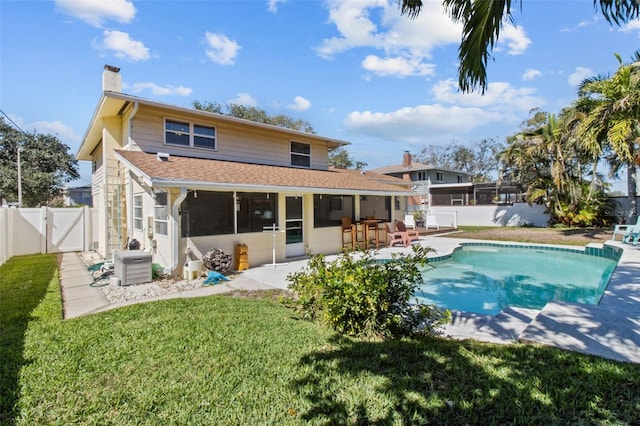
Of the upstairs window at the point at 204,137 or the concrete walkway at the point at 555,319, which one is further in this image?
the upstairs window at the point at 204,137

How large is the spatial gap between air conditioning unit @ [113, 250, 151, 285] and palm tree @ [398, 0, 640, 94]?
8011 mm

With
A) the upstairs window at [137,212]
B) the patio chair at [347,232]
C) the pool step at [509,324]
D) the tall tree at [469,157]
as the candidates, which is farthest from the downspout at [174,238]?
the tall tree at [469,157]

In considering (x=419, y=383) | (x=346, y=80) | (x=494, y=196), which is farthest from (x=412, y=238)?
(x=494, y=196)

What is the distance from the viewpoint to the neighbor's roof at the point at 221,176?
827 cm

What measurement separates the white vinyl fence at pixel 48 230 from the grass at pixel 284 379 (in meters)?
9.61

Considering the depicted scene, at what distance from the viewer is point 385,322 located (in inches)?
177

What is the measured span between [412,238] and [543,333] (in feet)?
38.0

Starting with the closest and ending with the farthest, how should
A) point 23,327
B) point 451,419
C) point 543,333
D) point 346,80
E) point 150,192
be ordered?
point 451,419 → point 543,333 → point 23,327 → point 150,192 → point 346,80

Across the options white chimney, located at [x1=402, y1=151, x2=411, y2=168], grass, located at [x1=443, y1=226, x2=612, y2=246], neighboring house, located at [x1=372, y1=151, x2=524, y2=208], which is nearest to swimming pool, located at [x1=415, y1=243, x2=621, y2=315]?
grass, located at [x1=443, y1=226, x2=612, y2=246]

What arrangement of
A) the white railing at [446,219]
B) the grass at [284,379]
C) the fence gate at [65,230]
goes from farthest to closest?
1. the white railing at [446,219]
2. the fence gate at [65,230]
3. the grass at [284,379]

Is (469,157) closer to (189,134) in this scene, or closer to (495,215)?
(495,215)

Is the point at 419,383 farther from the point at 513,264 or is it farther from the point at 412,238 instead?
the point at 412,238

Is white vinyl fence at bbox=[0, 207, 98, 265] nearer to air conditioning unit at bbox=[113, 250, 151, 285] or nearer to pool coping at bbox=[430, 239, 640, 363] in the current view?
air conditioning unit at bbox=[113, 250, 151, 285]

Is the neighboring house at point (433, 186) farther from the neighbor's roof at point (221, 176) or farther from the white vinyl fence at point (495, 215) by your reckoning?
the neighbor's roof at point (221, 176)
